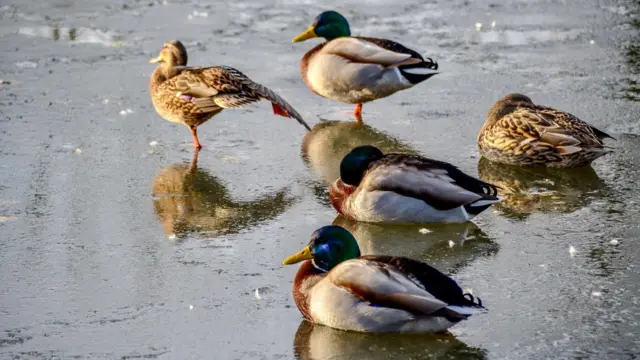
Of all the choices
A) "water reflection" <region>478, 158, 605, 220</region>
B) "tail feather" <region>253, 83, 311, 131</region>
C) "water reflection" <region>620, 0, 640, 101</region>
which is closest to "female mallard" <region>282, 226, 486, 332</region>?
"water reflection" <region>478, 158, 605, 220</region>

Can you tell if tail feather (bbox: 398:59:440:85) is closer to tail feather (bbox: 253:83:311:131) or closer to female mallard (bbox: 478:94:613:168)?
female mallard (bbox: 478:94:613:168)

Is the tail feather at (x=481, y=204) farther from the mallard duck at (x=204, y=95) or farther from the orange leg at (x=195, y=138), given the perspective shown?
the orange leg at (x=195, y=138)

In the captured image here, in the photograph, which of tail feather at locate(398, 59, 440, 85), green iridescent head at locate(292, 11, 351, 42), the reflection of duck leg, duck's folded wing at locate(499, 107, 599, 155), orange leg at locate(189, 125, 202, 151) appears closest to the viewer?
duck's folded wing at locate(499, 107, 599, 155)

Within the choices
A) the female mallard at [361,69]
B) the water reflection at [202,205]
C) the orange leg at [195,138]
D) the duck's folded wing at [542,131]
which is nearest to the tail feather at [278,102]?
the orange leg at [195,138]

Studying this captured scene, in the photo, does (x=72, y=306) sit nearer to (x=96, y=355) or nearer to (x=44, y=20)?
(x=96, y=355)

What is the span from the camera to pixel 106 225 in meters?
6.81

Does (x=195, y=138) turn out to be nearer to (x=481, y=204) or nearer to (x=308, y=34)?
(x=308, y=34)

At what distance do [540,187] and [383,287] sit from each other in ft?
8.73

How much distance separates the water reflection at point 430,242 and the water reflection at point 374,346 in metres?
0.92

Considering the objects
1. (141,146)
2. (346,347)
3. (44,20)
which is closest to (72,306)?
(346,347)

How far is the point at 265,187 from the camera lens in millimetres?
7488

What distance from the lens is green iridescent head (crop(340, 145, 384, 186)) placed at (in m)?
6.97

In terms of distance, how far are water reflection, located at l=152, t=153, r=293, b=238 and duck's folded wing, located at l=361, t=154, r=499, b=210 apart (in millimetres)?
717

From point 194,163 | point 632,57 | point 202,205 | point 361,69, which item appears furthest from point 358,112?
point 632,57
